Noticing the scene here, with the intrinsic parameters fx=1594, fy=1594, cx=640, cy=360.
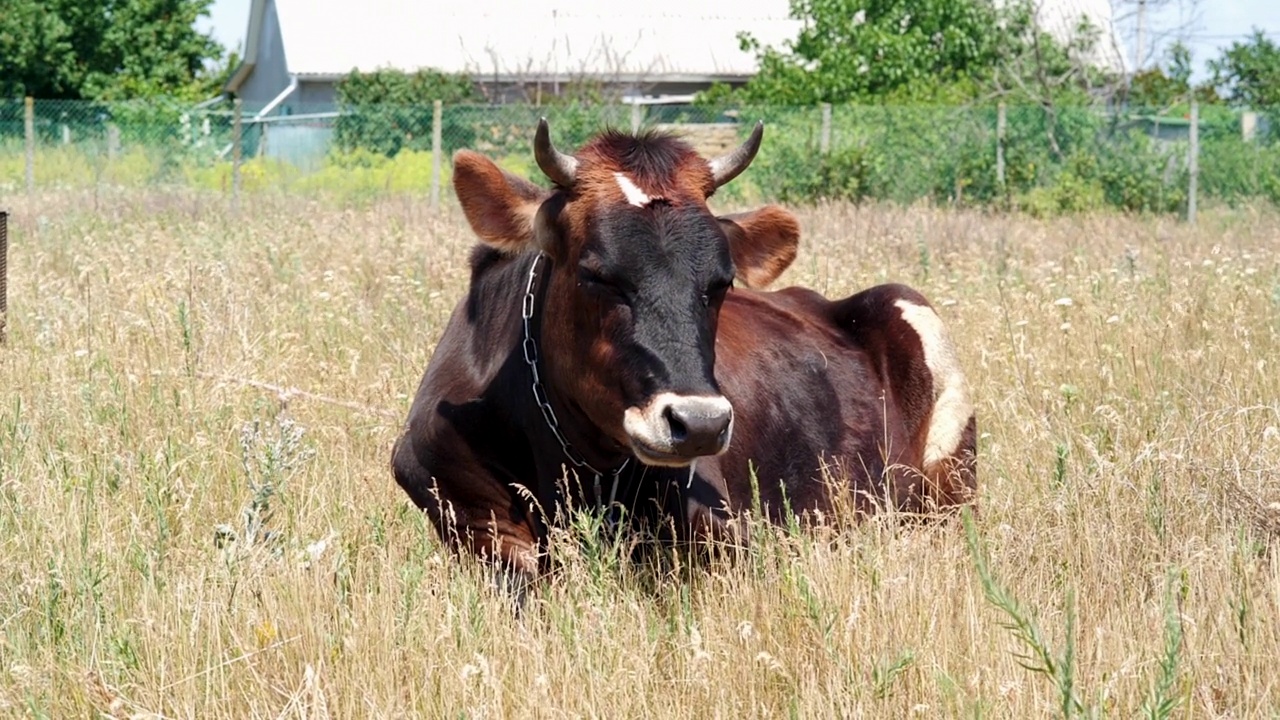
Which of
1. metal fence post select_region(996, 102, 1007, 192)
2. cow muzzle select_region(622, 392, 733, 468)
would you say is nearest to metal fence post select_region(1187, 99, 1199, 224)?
metal fence post select_region(996, 102, 1007, 192)

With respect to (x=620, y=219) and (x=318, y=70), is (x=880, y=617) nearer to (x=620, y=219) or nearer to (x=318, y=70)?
(x=620, y=219)

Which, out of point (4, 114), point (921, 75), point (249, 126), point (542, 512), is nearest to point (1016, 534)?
point (542, 512)

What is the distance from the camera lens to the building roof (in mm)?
40969

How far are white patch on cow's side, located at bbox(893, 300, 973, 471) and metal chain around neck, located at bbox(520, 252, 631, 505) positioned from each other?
78.6 inches

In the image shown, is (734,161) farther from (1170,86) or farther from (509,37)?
(509,37)

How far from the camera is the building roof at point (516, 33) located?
134ft

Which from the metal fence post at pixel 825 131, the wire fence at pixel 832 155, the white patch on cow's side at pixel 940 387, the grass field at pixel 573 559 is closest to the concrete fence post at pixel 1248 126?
the wire fence at pixel 832 155

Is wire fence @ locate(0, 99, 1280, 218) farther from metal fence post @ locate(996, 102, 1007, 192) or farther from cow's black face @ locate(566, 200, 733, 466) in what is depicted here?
cow's black face @ locate(566, 200, 733, 466)

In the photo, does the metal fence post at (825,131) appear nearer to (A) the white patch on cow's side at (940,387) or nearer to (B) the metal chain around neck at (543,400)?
(A) the white patch on cow's side at (940,387)

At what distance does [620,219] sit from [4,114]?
24.8m

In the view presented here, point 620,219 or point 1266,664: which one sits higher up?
point 620,219

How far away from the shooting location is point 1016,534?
16.8 ft

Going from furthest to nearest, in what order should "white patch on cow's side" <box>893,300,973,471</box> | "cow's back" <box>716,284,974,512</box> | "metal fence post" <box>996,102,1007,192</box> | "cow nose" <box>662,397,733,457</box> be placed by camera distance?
1. "metal fence post" <box>996,102,1007,192</box>
2. "white patch on cow's side" <box>893,300,973,471</box>
3. "cow's back" <box>716,284,974,512</box>
4. "cow nose" <box>662,397,733,457</box>

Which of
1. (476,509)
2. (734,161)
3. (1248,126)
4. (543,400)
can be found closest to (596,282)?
(543,400)
